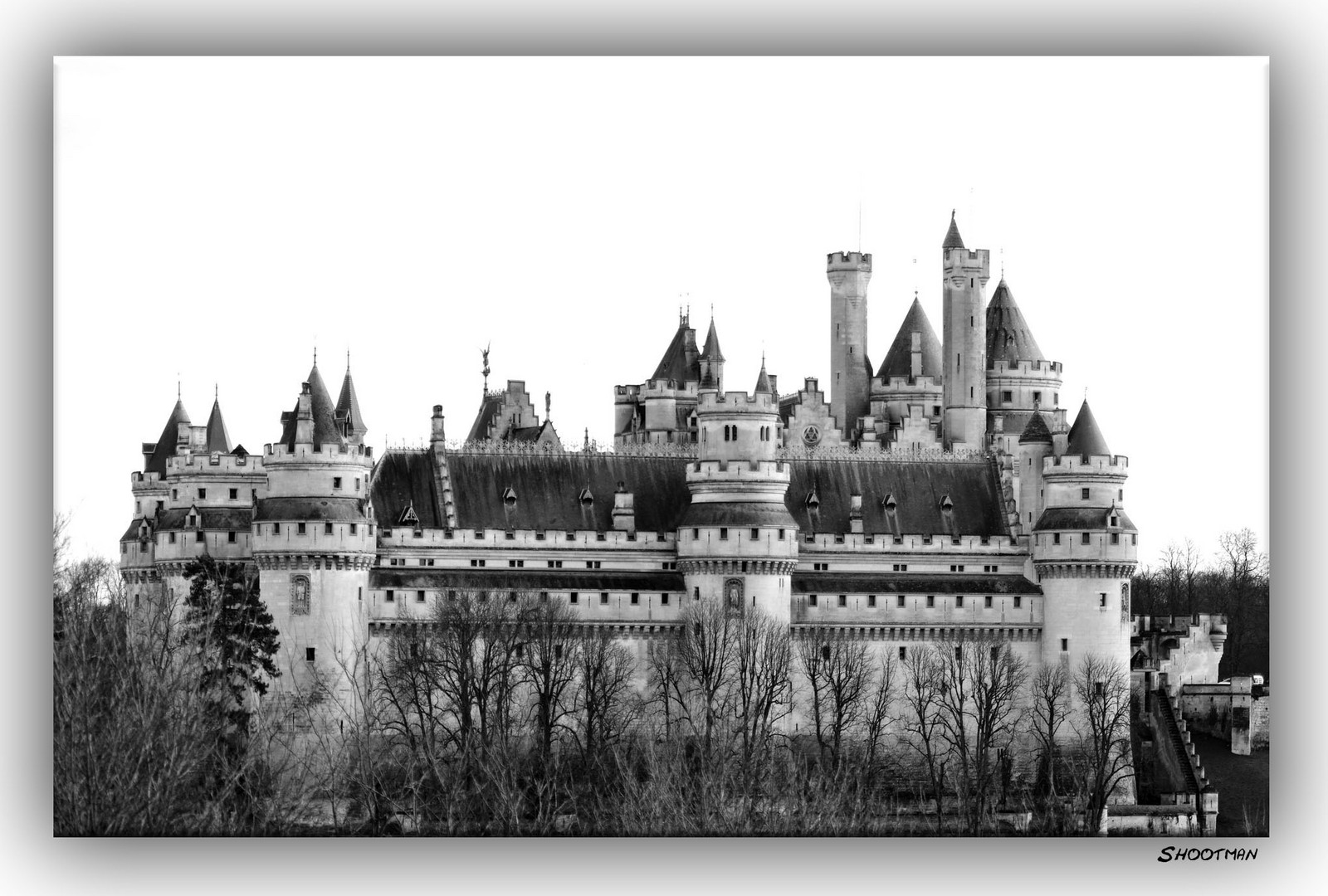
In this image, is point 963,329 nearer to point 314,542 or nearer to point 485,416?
point 485,416

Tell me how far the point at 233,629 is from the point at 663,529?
45.9 feet

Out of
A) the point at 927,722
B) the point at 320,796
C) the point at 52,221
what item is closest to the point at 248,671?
the point at 320,796

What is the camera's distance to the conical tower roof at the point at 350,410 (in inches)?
3152

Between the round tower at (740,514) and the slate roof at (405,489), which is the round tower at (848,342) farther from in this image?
the slate roof at (405,489)

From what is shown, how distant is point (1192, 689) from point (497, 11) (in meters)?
41.1

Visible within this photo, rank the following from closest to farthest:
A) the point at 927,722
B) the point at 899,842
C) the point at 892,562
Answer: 1. the point at 899,842
2. the point at 927,722
3. the point at 892,562

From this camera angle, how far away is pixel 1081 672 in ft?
267

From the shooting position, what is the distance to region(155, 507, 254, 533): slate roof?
8144 centimetres

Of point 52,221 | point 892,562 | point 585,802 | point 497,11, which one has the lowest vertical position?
point 585,802

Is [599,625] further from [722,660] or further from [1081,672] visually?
[1081,672]

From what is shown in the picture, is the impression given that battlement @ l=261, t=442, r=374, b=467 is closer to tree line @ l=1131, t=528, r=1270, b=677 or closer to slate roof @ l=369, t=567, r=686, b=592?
slate roof @ l=369, t=567, r=686, b=592

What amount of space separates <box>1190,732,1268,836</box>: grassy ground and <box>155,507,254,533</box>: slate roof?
2593 cm

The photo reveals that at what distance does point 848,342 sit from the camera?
93000mm

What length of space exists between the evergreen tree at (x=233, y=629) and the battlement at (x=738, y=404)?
513 inches
